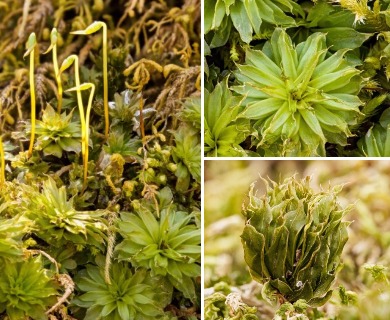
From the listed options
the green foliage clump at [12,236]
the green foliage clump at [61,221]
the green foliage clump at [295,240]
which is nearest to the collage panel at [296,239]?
the green foliage clump at [295,240]

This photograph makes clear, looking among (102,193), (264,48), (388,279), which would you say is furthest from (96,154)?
(388,279)

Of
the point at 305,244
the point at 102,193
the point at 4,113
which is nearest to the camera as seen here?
the point at 305,244

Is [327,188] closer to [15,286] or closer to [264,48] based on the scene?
[264,48]

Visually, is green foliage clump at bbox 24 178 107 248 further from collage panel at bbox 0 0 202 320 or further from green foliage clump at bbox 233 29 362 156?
green foliage clump at bbox 233 29 362 156

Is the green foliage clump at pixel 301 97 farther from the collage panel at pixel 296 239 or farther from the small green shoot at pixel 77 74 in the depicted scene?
the small green shoot at pixel 77 74

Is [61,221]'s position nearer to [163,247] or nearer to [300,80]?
[163,247]

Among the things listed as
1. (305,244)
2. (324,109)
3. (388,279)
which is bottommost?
(388,279)

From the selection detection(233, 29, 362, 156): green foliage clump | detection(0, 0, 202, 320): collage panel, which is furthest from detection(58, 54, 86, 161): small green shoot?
detection(233, 29, 362, 156): green foliage clump
